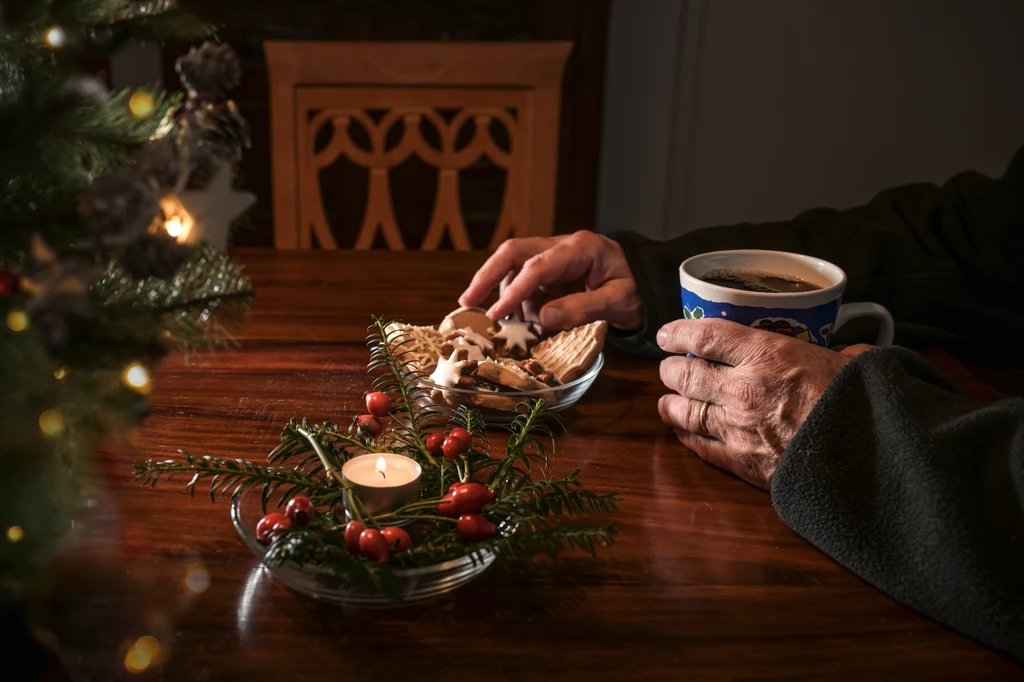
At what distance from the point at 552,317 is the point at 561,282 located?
0.38 feet

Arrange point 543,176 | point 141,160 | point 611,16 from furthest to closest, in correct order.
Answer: point 611,16 → point 543,176 → point 141,160

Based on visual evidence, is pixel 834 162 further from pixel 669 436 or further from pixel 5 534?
pixel 5 534

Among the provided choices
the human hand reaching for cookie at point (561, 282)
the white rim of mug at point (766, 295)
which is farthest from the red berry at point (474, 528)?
the human hand reaching for cookie at point (561, 282)

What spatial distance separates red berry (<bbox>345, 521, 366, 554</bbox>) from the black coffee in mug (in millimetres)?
419

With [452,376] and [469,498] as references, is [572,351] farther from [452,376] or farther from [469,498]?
[469,498]

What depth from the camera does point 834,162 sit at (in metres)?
2.67

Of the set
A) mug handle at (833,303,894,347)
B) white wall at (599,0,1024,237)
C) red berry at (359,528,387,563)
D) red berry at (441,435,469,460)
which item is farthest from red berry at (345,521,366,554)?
Result: white wall at (599,0,1024,237)

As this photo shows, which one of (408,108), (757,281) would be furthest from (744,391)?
(408,108)

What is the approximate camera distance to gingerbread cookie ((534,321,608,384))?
87 cm

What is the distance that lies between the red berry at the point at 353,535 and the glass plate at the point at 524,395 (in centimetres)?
24

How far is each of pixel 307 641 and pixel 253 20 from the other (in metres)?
2.63

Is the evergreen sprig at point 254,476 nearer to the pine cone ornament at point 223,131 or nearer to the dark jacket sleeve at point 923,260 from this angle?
the pine cone ornament at point 223,131

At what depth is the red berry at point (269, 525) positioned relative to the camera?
575 millimetres

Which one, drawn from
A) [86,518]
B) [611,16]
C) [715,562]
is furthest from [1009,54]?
[86,518]
